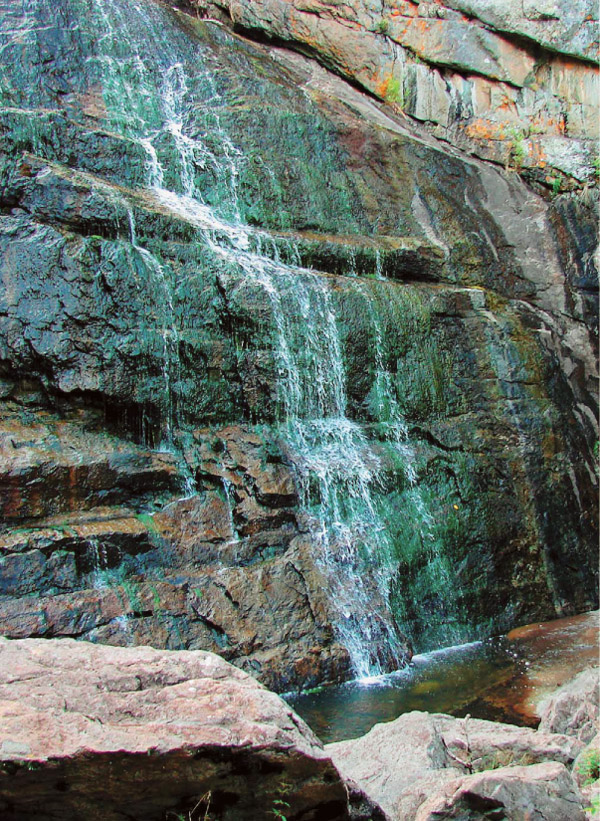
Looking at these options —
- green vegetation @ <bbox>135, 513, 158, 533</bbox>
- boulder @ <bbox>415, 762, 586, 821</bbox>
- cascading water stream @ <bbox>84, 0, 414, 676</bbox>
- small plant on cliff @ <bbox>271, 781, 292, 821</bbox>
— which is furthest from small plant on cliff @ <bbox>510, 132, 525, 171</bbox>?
small plant on cliff @ <bbox>271, 781, 292, 821</bbox>

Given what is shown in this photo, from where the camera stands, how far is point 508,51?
13680mm

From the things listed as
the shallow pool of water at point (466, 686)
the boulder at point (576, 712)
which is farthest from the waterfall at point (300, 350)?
the boulder at point (576, 712)

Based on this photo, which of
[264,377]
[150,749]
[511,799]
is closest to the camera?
[150,749]

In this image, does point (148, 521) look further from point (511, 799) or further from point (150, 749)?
point (150, 749)

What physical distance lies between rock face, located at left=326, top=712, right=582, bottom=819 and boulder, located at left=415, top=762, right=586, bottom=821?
0.32 meters

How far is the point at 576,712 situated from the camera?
5.09 meters

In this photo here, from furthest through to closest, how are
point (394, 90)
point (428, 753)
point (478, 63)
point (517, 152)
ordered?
point (394, 90)
point (478, 63)
point (517, 152)
point (428, 753)

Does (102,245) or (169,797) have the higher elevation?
(102,245)

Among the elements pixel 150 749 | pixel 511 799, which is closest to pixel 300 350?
pixel 511 799

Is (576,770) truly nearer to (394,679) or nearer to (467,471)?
(394,679)

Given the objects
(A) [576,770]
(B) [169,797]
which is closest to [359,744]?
(A) [576,770]

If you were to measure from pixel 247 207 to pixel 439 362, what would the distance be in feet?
12.0

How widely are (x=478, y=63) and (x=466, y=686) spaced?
1188 cm

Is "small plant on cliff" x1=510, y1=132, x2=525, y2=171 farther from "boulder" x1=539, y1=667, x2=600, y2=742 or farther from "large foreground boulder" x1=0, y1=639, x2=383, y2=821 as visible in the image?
"large foreground boulder" x1=0, y1=639, x2=383, y2=821
